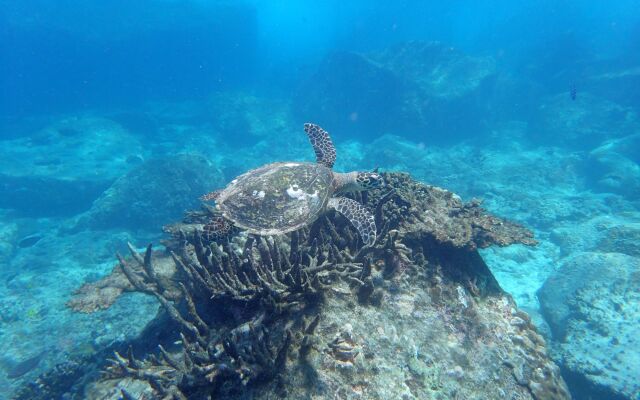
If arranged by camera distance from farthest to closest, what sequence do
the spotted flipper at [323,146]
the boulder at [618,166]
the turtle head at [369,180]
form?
the boulder at [618,166], the spotted flipper at [323,146], the turtle head at [369,180]

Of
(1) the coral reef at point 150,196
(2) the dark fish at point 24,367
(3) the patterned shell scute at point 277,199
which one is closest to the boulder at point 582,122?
(1) the coral reef at point 150,196

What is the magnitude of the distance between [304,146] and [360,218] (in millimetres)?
22332

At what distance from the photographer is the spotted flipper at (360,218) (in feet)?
15.6

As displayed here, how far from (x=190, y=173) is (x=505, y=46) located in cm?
5564

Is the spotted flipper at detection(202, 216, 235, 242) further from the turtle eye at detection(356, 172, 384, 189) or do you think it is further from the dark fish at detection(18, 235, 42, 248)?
the dark fish at detection(18, 235, 42, 248)

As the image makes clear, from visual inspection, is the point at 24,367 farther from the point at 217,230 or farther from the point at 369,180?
the point at 369,180

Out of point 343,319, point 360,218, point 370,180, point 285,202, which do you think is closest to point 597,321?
point 370,180

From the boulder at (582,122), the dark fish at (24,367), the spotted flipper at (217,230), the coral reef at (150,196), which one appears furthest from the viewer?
the boulder at (582,122)

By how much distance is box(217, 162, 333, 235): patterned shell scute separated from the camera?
5.02 m

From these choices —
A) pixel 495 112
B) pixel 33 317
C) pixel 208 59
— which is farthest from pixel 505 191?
pixel 208 59

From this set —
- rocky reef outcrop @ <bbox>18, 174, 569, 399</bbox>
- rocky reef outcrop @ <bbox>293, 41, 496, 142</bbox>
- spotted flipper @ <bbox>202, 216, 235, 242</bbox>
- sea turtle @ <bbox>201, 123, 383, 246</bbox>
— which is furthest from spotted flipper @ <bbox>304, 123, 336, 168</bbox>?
rocky reef outcrop @ <bbox>293, 41, 496, 142</bbox>

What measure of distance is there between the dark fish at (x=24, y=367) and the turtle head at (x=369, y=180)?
10444mm

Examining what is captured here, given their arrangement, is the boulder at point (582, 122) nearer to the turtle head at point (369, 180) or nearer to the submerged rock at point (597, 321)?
the submerged rock at point (597, 321)

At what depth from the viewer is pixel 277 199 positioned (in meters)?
5.32
